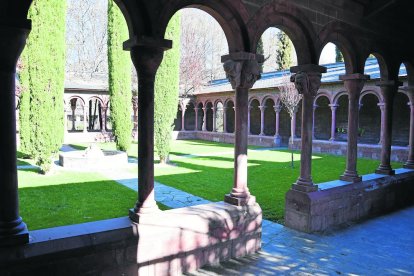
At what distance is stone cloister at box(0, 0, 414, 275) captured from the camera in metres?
3.10

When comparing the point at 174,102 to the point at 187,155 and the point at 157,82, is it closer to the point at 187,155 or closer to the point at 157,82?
the point at 157,82

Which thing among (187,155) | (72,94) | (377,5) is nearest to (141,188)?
(377,5)

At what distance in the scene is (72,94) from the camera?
79.8 feet

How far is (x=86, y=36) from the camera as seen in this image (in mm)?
33250

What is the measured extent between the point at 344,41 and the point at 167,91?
26.1ft

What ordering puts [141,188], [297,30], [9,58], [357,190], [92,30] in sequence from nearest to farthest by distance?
1. [9,58]
2. [141,188]
3. [297,30]
4. [357,190]
5. [92,30]

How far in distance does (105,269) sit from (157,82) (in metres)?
10.1

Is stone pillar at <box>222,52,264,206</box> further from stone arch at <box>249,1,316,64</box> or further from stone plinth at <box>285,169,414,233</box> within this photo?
stone plinth at <box>285,169,414,233</box>

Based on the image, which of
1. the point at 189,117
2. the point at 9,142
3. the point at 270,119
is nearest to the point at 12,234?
the point at 9,142

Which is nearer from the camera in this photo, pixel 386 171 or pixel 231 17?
pixel 231 17

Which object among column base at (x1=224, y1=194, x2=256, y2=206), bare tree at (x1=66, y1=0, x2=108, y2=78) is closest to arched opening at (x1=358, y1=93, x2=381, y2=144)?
column base at (x1=224, y1=194, x2=256, y2=206)

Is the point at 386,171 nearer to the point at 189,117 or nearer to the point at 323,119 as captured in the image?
the point at 323,119

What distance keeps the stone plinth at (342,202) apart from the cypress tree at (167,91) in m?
8.11

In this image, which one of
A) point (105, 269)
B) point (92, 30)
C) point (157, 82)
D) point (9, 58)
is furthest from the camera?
point (92, 30)
